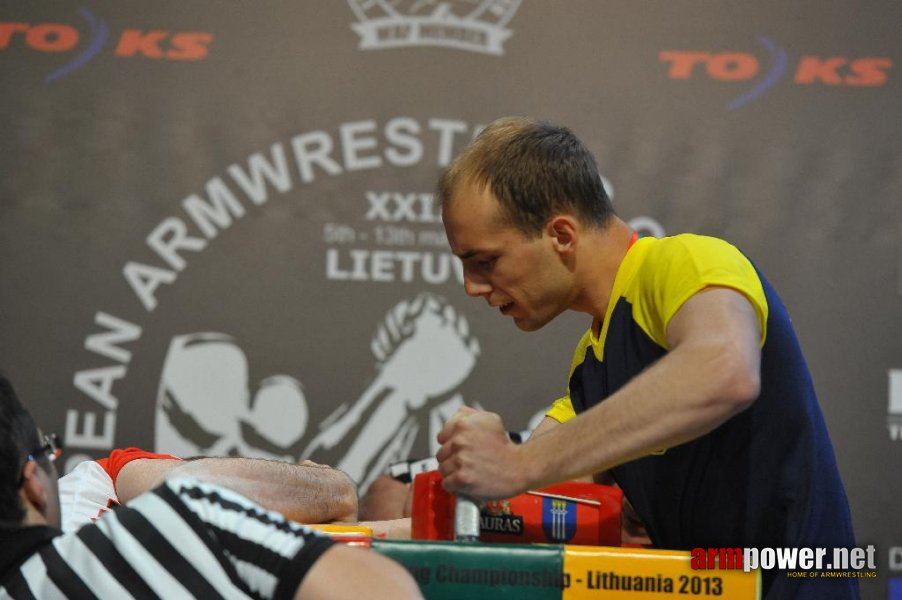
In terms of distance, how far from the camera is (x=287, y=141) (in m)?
2.93

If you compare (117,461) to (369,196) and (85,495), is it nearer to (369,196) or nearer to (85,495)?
(85,495)

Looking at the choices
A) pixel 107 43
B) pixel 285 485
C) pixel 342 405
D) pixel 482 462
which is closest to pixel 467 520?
pixel 482 462

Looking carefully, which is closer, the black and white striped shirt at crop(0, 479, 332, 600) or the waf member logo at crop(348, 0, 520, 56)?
the black and white striped shirt at crop(0, 479, 332, 600)

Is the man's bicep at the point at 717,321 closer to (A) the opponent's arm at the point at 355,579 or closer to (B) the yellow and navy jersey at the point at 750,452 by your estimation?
(B) the yellow and navy jersey at the point at 750,452

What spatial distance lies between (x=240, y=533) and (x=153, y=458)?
1.14 meters

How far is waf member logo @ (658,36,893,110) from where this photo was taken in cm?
288

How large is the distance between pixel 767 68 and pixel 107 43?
1.92 metres

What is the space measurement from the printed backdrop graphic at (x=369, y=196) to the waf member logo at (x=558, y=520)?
1437 mm

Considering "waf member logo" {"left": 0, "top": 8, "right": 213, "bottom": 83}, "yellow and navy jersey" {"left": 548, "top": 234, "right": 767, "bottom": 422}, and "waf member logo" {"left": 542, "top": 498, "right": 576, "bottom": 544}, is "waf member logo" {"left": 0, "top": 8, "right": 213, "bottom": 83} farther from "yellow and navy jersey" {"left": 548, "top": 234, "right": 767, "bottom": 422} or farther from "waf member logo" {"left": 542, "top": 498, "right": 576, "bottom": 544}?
"waf member logo" {"left": 542, "top": 498, "right": 576, "bottom": 544}

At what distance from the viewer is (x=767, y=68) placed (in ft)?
9.48

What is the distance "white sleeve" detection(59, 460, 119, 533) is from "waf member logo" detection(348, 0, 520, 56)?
5.12ft

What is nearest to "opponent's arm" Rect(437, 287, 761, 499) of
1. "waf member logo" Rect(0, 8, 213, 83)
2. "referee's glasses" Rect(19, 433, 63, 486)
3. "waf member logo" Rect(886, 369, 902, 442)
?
"referee's glasses" Rect(19, 433, 63, 486)

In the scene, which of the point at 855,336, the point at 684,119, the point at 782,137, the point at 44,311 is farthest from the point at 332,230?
the point at 855,336

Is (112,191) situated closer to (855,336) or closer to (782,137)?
(782,137)
